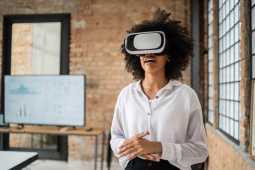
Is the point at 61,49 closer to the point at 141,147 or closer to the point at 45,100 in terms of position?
the point at 45,100

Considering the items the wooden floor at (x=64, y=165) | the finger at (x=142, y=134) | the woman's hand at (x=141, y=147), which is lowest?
the wooden floor at (x=64, y=165)

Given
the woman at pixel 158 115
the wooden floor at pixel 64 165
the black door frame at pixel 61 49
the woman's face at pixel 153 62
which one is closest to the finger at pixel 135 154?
the woman at pixel 158 115

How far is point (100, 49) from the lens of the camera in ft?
17.8

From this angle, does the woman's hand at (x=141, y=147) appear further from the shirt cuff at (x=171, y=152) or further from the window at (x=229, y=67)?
the window at (x=229, y=67)

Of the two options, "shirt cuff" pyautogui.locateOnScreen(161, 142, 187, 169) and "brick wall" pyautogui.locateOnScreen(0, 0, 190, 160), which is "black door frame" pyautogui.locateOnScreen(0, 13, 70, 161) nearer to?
"brick wall" pyautogui.locateOnScreen(0, 0, 190, 160)

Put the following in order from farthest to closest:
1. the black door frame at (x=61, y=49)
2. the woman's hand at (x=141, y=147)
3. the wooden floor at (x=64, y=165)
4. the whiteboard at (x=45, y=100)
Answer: the black door frame at (x=61, y=49)
the wooden floor at (x=64, y=165)
the whiteboard at (x=45, y=100)
the woman's hand at (x=141, y=147)

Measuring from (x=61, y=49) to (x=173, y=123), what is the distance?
4.60 meters

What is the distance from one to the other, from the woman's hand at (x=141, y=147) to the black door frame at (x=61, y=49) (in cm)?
439

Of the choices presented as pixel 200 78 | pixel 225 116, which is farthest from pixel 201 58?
pixel 225 116

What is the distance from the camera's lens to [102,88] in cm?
541

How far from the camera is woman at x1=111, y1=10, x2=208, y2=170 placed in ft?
4.30

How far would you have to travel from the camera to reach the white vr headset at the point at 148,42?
135 cm

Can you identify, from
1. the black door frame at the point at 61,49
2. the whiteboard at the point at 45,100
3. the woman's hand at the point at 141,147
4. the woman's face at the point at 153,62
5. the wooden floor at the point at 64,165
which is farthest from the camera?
the black door frame at the point at 61,49

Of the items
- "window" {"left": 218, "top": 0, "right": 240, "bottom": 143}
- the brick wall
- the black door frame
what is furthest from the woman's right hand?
the black door frame
